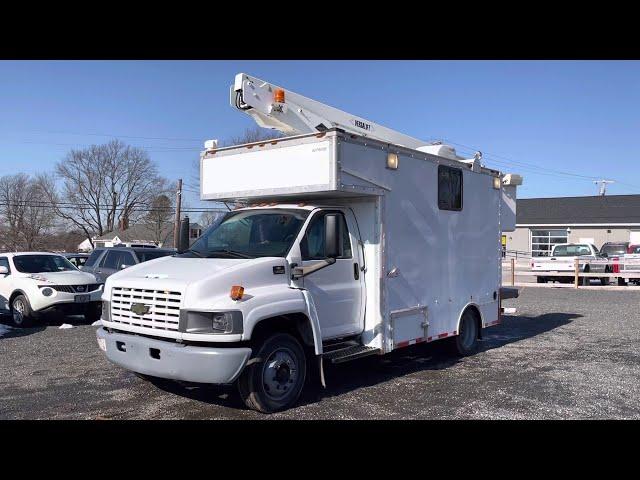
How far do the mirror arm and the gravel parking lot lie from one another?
140cm

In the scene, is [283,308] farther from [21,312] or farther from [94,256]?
[94,256]

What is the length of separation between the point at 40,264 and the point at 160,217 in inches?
1894

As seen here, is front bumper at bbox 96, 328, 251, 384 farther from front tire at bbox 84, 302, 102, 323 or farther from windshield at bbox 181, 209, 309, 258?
front tire at bbox 84, 302, 102, 323

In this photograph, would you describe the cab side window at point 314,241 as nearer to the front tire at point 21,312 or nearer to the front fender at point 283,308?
the front fender at point 283,308

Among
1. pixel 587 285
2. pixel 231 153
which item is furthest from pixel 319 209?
→ pixel 587 285

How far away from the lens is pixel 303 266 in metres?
6.26

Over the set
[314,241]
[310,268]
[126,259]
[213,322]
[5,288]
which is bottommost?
[5,288]

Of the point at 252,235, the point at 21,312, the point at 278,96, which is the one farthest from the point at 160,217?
the point at 252,235

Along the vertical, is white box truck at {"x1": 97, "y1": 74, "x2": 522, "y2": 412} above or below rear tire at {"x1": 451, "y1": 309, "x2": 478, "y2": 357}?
above

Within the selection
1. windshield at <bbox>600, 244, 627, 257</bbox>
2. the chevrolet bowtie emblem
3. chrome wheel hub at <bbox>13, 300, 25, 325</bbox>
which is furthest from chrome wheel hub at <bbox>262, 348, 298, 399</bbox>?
windshield at <bbox>600, 244, 627, 257</bbox>

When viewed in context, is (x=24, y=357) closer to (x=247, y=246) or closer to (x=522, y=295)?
(x=247, y=246)

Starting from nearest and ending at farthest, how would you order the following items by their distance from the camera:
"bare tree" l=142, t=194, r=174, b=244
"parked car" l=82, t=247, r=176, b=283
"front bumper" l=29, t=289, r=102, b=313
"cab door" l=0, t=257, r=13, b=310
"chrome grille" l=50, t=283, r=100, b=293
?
1. "front bumper" l=29, t=289, r=102, b=313
2. "chrome grille" l=50, t=283, r=100, b=293
3. "cab door" l=0, t=257, r=13, b=310
4. "parked car" l=82, t=247, r=176, b=283
5. "bare tree" l=142, t=194, r=174, b=244

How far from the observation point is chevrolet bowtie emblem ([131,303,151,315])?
18.9 ft

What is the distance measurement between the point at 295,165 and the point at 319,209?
58 cm
